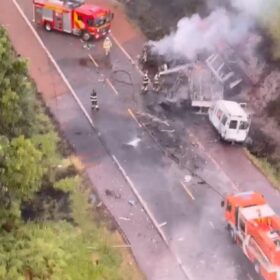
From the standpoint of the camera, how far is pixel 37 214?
26.8 metres

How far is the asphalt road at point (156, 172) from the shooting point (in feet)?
85.3

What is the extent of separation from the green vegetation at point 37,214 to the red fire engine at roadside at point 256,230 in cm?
387

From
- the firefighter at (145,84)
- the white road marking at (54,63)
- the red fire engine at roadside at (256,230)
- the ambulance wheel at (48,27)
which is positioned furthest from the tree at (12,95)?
the ambulance wheel at (48,27)

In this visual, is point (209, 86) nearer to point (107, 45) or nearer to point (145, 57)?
point (145, 57)

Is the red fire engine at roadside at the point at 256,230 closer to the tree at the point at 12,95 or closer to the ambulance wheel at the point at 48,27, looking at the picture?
the tree at the point at 12,95

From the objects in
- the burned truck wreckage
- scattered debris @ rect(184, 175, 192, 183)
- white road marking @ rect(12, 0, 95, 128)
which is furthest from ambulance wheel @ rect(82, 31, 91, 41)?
scattered debris @ rect(184, 175, 192, 183)

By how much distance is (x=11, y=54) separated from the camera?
25391 mm

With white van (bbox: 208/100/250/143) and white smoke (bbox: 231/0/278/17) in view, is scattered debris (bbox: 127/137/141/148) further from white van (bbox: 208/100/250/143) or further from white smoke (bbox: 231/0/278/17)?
white smoke (bbox: 231/0/278/17)

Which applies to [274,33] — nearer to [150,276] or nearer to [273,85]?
[273,85]

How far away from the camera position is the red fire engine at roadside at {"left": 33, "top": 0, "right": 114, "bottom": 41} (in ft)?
121

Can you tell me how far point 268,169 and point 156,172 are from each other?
4677 mm

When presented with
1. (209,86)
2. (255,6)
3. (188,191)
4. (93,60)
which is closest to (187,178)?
(188,191)

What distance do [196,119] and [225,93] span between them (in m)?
2.35

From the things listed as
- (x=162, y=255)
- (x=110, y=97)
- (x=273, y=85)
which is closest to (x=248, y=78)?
(x=273, y=85)
